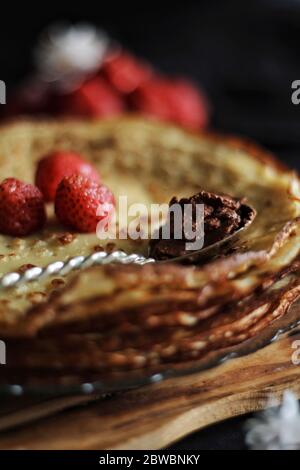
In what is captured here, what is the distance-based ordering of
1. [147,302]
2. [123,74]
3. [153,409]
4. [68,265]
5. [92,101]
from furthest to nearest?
[123,74] → [92,101] → [68,265] → [153,409] → [147,302]

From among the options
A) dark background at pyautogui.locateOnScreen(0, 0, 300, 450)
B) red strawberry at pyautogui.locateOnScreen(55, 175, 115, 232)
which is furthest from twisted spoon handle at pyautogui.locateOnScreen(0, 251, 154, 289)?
dark background at pyautogui.locateOnScreen(0, 0, 300, 450)

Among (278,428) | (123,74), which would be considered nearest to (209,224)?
(278,428)

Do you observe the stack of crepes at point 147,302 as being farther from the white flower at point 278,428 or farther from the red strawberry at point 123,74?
the red strawberry at point 123,74

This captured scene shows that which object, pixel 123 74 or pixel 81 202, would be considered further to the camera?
pixel 123 74

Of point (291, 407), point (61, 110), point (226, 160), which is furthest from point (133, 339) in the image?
point (61, 110)

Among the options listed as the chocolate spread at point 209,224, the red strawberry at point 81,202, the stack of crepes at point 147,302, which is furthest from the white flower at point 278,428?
the red strawberry at point 81,202

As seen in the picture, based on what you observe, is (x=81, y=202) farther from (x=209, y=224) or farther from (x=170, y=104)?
(x=170, y=104)

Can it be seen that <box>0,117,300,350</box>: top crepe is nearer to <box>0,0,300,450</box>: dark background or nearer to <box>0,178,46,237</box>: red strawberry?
<box>0,178,46,237</box>: red strawberry
